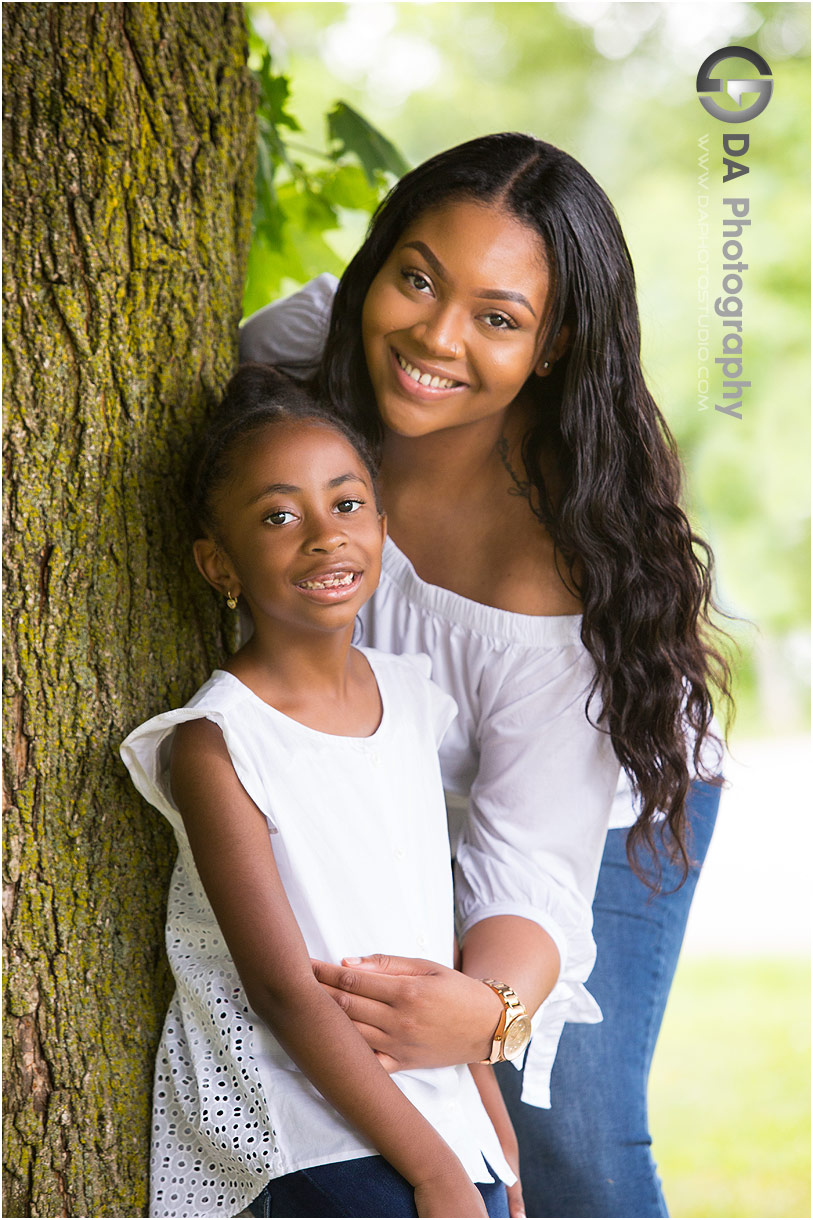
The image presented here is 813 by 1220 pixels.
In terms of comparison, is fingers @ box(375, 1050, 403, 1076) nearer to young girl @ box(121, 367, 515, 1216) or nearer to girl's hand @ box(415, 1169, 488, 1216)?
young girl @ box(121, 367, 515, 1216)

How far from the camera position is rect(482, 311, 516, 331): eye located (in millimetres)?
1579

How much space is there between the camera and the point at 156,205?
5.00 feet

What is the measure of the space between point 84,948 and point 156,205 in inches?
38.3

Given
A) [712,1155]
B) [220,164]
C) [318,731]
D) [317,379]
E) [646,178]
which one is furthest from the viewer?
[646,178]

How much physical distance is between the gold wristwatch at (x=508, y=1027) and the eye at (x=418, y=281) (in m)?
0.96

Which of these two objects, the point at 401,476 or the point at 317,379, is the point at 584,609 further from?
the point at 317,379

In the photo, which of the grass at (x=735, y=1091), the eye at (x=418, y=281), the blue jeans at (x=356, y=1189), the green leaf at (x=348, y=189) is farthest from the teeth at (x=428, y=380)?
the grass at (x=735, y=1091)

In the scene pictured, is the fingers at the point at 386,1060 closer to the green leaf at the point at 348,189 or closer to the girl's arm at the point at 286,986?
the girl's arm at the point at 286,986

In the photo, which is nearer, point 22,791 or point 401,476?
point 22,791

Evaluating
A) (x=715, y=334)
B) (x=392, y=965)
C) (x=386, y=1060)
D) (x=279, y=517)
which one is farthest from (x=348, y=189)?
(x=715, y=334)

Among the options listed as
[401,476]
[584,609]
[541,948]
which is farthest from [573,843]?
[401,476]

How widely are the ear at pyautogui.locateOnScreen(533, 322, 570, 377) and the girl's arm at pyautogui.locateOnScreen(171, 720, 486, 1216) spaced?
757 mm

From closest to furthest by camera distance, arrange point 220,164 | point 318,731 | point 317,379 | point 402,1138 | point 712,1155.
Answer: point 402,1138 < point 318,731 < point 220,164 < point 317,379 < point 712,1155

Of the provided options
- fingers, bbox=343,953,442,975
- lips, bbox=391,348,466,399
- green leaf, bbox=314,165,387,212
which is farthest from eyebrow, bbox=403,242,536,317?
fingers, bbox=343,953,442,975
